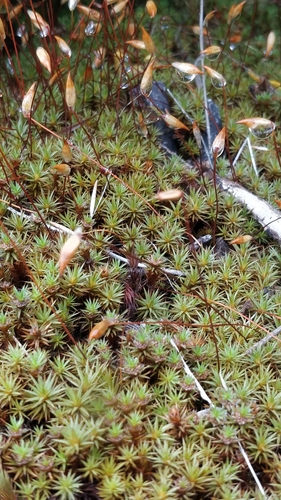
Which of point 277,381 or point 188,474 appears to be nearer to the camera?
point 188,474

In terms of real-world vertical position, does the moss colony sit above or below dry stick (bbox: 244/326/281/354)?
above

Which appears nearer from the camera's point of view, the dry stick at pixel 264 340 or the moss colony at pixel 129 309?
the moss colony at pixel 129 309

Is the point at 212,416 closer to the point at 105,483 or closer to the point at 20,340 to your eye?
the point at 105,483

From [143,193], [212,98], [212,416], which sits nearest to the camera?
[212,416]

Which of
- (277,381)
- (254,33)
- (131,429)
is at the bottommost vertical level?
(277,381)

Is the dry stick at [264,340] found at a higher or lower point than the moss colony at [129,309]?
lower

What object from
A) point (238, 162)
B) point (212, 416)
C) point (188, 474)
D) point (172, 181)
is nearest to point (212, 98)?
point (238, 162)

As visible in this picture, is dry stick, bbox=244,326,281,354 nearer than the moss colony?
No

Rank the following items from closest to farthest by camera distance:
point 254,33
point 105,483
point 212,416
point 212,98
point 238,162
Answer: point 105,483
point 212,416
point 238,162
point 212,98
point 254,33
